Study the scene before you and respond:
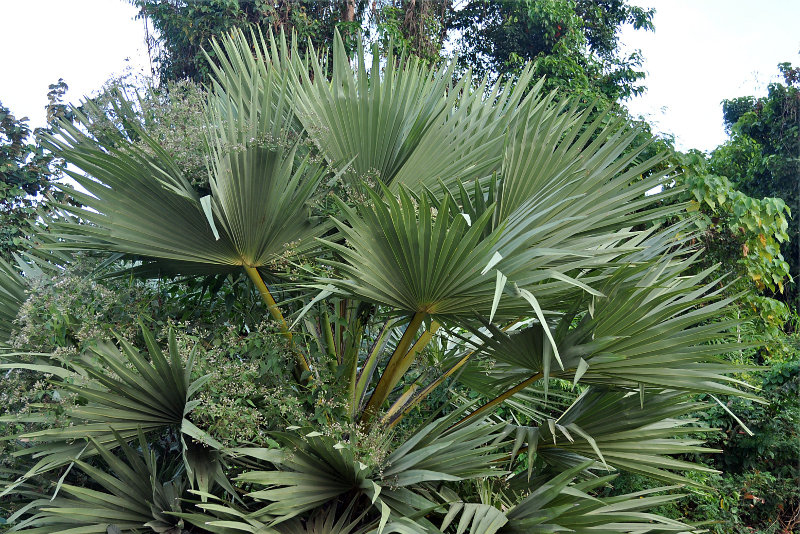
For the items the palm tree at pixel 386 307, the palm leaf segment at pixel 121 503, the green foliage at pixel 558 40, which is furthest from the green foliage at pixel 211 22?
the palm leaf segment at pixel 121 503

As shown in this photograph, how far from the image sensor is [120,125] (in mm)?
3355

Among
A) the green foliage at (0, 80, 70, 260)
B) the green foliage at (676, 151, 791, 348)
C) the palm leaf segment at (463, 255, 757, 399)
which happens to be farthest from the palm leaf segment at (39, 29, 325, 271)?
the green foliage at (676, 151, 791, 348)

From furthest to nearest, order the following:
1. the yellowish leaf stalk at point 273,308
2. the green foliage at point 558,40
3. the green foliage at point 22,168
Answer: the green foliage at point 558,40, the green foliage at point 22,168, the yellowish leaf stalk at point 273,308

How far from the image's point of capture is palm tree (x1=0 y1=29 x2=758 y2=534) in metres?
2.41

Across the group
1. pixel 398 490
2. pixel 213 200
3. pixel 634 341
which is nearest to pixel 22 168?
pixel 213 200

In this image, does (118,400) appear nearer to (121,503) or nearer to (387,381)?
(121,503)

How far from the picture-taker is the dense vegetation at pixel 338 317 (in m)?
2.46

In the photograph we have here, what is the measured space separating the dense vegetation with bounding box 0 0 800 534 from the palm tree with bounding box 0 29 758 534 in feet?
0.04

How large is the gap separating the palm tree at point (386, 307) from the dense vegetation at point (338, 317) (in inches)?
0.5

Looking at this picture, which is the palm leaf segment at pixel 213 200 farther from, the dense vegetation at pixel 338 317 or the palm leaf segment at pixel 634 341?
the palm leaf segment at pixel 634 341

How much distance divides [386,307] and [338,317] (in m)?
0.22

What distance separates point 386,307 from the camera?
2.89m

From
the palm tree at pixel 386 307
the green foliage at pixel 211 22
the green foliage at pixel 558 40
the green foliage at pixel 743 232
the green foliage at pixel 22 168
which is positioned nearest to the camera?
the palm tree at pixel 386 307

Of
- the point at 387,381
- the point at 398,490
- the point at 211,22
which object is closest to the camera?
the point at 398,490
